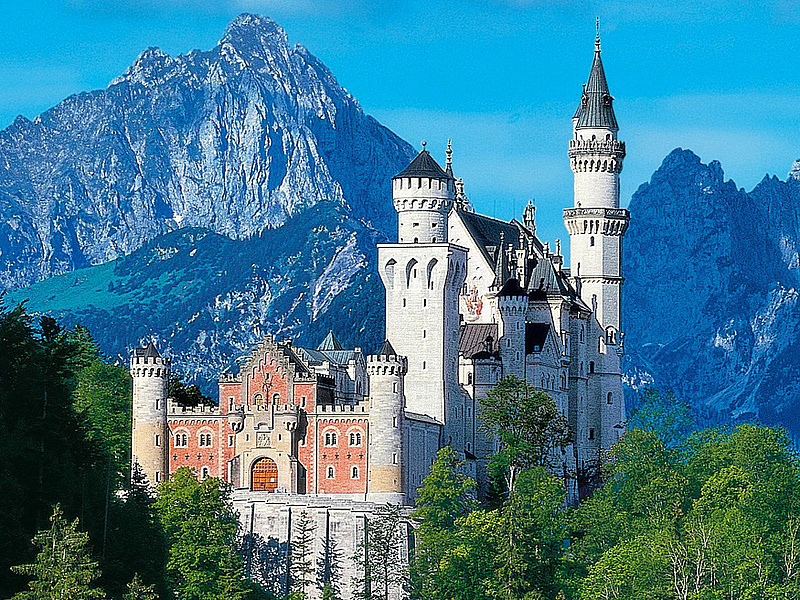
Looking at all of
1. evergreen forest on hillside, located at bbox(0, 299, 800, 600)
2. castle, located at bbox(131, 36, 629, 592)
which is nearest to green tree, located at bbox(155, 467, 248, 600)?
evergreen forest on hillside, located at bbox(0, 299, 800, 600)

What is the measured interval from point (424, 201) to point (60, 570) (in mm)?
60170

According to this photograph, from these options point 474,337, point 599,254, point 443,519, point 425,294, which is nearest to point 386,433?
point 443,519

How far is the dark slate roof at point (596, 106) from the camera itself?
152 m

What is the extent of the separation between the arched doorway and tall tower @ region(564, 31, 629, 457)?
30908mm

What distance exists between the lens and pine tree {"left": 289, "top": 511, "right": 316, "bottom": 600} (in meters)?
118

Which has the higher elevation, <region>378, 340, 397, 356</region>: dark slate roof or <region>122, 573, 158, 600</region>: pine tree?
<region>378, 340, 397, 356</region>: dark slate roof

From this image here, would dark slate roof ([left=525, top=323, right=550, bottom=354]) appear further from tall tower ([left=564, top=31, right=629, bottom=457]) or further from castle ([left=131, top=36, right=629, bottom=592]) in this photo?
tall tower ([left=564, top=31, right=629, bottom=457])

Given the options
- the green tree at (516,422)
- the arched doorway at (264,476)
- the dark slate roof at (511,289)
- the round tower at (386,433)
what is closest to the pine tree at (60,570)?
the round tower at (386,433)

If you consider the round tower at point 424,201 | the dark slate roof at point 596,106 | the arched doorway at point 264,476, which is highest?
the dark slate roof at point 596,106

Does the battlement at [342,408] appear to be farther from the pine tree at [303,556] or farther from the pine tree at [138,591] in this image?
the pine tree at [138,591]

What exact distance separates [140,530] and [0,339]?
1032 centimetres

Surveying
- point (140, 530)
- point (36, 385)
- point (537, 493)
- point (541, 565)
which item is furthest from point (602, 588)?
point (36, 385)

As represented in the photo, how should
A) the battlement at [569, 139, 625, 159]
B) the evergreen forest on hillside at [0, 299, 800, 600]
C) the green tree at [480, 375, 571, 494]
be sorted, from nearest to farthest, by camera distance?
the evergreen forest on hillside at [0, 299, 800, 600], the green tree at [480, 375, 571, 494], the battlement at [569, 139, 625, 159]

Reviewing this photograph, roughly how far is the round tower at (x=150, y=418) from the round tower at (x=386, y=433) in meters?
13.4
